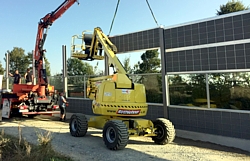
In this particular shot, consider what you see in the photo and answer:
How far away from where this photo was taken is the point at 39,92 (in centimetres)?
1334

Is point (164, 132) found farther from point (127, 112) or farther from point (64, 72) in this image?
point (64, 72)

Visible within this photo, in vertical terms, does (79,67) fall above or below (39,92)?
above

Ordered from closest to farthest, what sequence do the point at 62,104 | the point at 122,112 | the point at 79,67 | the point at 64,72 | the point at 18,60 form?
the point at 122,112
the point at 62,104
the point at 64,72
the point at 79,67
the point at 18,60

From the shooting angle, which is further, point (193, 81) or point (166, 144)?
point (193, 81)

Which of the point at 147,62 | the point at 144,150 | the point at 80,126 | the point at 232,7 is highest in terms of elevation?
the point at 232,7

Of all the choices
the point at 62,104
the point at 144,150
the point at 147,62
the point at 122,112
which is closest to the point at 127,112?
the point at 122,112

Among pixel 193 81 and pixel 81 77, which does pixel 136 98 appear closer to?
pixel 193 81

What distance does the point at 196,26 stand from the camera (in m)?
9.51

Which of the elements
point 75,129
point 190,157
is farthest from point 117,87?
point 190,157

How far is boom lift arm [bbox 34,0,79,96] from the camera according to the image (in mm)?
13665

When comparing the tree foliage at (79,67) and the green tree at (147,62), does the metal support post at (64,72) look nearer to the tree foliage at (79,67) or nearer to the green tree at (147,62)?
the green tree at (147,62)

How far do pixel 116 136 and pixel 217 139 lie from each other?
12.9ft

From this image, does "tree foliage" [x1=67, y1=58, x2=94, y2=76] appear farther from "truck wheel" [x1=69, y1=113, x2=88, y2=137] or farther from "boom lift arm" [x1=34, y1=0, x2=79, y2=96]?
"truck wheel" [x1=69, y1=113, x2=88, y2=137]

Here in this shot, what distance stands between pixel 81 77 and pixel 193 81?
717 centimetres
